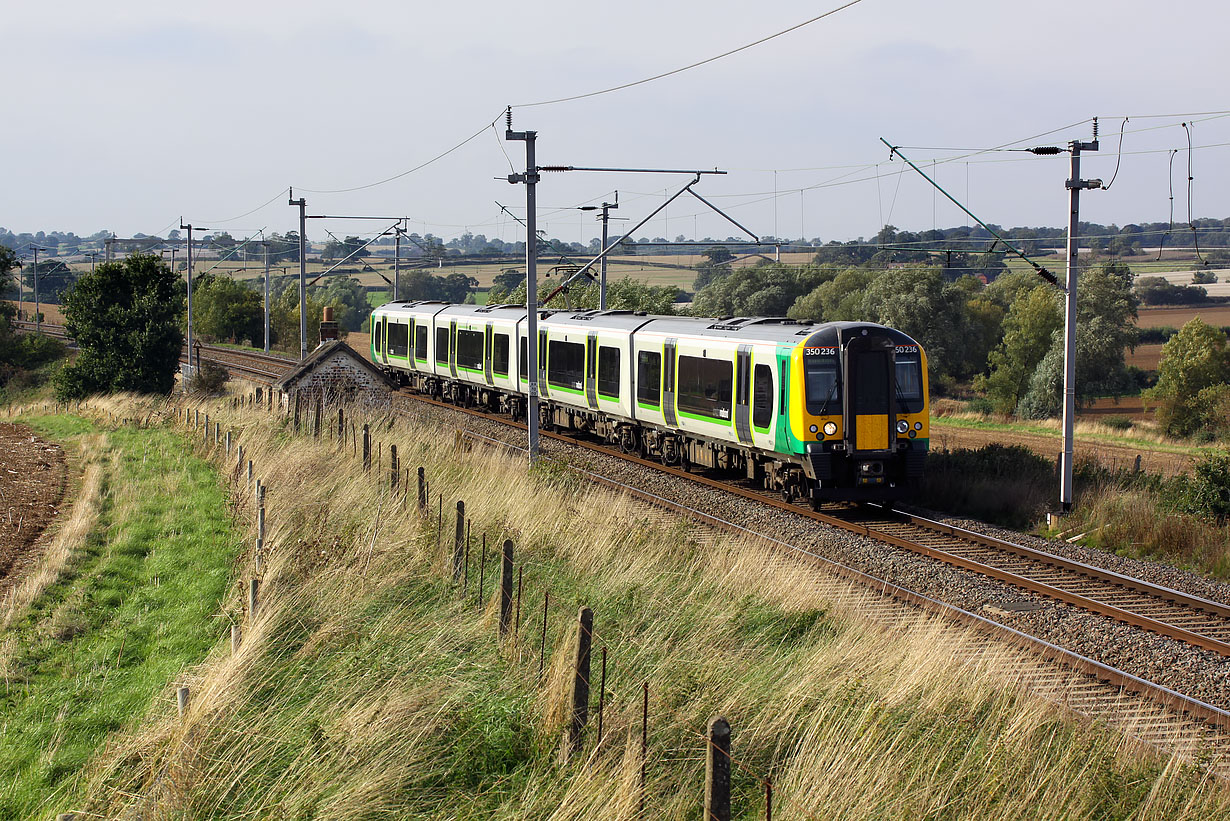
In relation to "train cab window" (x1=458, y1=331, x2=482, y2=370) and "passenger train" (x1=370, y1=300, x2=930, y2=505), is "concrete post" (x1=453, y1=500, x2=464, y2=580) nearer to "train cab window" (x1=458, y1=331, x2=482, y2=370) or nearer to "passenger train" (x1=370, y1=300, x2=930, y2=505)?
"passenger train" (x1=370, y1=300, x2=930, y2=505)

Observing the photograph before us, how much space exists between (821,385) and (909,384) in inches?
60.2

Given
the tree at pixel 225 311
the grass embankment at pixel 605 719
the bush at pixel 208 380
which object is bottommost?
the grass embankment at pixel 605 719

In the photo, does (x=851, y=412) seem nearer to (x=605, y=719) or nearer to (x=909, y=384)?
(x=909, y=384)

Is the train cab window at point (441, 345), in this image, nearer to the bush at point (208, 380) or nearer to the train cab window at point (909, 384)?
the bush at point (208, 380)

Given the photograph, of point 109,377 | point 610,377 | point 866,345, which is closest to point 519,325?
point 610,377

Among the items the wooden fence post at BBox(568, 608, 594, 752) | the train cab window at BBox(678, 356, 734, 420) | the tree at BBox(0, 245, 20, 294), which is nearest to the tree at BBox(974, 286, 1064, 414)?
the train cab window at BBox(678, 356, 734, 420)

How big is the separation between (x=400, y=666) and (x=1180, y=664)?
7025mm

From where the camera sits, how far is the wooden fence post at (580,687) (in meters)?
6.61

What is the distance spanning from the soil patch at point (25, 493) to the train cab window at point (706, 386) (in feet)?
34.5

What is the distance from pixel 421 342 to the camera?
3619cm

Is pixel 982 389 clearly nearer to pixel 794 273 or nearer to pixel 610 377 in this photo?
pixel 794 273

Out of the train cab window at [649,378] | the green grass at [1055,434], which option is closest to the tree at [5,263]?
the train cab window at [649,378]

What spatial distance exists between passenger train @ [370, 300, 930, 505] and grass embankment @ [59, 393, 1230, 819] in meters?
5.51

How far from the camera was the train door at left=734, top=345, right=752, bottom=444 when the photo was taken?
58.0 ft
